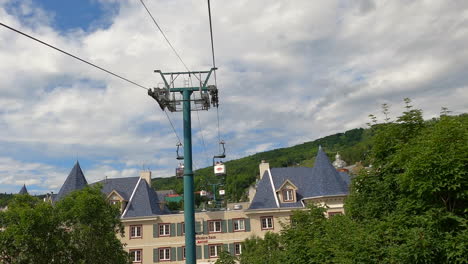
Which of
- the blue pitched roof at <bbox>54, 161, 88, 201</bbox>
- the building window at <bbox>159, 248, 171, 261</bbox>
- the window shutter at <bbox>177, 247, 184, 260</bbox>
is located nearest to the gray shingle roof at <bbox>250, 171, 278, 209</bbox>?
the window shutter at <bbox>177, 247, 184, 260</bbox>

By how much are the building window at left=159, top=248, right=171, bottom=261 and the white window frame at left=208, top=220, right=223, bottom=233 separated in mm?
4932

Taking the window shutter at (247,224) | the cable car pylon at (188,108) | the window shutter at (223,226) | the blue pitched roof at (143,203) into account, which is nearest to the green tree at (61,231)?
the cable car pylon at (188,108)

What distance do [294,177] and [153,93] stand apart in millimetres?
30278

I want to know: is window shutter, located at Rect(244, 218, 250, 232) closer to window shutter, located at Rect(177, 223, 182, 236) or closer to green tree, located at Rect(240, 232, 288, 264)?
green tree, located at Rect(240, 232, 288, 264)

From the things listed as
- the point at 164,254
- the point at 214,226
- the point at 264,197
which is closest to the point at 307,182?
the point at 264,197

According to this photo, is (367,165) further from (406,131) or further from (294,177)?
(294,177)

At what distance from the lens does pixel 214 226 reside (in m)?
40.7

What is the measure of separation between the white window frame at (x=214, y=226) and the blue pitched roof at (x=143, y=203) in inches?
260

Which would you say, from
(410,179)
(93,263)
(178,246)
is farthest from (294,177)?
(410,179)

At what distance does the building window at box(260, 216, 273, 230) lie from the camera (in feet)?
131

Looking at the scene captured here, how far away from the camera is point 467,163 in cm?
952

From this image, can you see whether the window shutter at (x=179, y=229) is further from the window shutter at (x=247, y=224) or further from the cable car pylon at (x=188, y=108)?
the cable car pylon at (x=188, y=108)

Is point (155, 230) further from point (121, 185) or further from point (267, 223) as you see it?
point (267, 223)

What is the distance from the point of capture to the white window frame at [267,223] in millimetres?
39969
